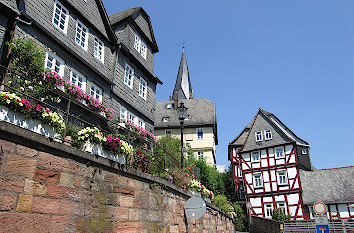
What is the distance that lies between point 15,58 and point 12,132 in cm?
590

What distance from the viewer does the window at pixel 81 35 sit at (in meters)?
13.4

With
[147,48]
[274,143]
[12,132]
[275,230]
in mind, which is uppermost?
[147,48]

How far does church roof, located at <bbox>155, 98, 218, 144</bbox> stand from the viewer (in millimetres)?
38406

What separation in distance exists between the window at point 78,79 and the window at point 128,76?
3.44m

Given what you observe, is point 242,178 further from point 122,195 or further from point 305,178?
point 122,195

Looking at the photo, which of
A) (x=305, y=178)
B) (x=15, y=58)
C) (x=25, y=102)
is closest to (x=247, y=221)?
(x=305, y=178)

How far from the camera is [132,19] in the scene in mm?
17703

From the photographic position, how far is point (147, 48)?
19.7m

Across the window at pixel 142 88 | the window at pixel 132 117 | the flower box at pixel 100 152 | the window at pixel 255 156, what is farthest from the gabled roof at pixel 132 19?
the window at pixel 255 156

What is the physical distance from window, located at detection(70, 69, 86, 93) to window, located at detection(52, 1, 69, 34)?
68.7 inches

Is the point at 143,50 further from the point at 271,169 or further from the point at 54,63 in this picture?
the point at 271,169

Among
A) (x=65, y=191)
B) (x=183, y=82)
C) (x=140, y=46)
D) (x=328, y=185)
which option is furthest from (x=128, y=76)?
(x=183, y=82)

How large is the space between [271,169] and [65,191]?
90.4 feet

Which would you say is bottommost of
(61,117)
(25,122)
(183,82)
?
(25,122)
